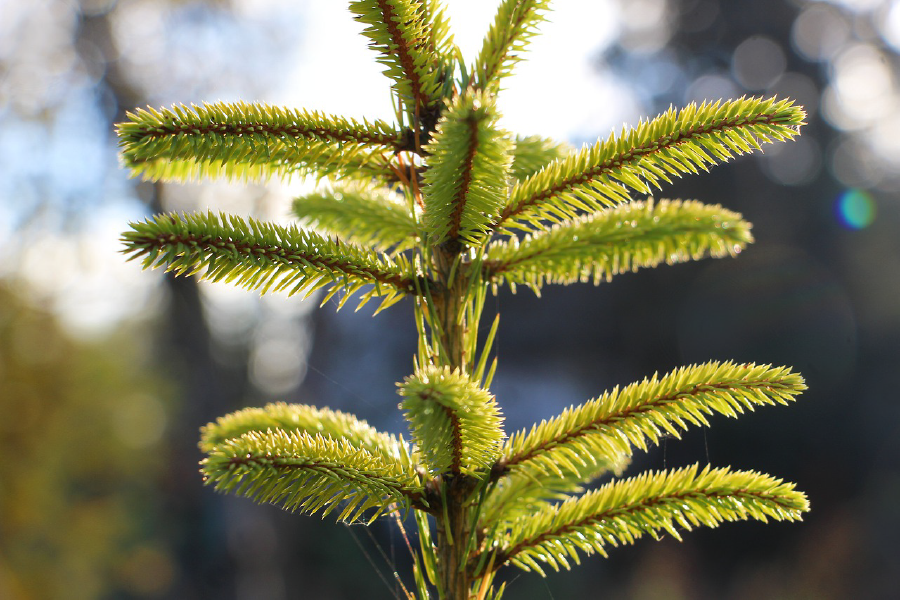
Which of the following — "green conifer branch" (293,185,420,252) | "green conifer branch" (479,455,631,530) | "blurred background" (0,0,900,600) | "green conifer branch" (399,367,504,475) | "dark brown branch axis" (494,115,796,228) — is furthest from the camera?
"blurred background" (0,0,900,600)

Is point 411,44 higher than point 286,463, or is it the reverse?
point 411,44

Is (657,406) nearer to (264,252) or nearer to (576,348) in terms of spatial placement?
(264,252)

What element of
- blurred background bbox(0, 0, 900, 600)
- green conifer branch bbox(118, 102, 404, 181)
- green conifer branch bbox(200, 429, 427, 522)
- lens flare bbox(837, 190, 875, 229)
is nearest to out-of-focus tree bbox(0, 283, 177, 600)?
blurred background bbox(0, 0, 900, 600)

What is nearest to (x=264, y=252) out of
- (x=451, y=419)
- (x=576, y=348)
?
(x=451, y=419)

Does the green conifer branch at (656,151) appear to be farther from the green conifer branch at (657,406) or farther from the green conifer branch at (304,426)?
the green conifer branch at (304,426)

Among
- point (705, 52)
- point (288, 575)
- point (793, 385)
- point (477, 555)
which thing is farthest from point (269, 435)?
point (705, 52)

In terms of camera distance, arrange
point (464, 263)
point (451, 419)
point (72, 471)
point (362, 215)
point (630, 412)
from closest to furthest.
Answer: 1. point (451, 419)
2. point (630, 412)
3. point (464, 263)
4. point (362, 215)
5. point (72, 471)

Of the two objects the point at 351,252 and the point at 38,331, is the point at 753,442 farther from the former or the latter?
the point at 38,331

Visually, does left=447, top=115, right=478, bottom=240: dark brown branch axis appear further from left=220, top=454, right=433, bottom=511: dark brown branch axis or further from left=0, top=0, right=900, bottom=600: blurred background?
left=0, top=0, right=900, bottom=600: blurred background
